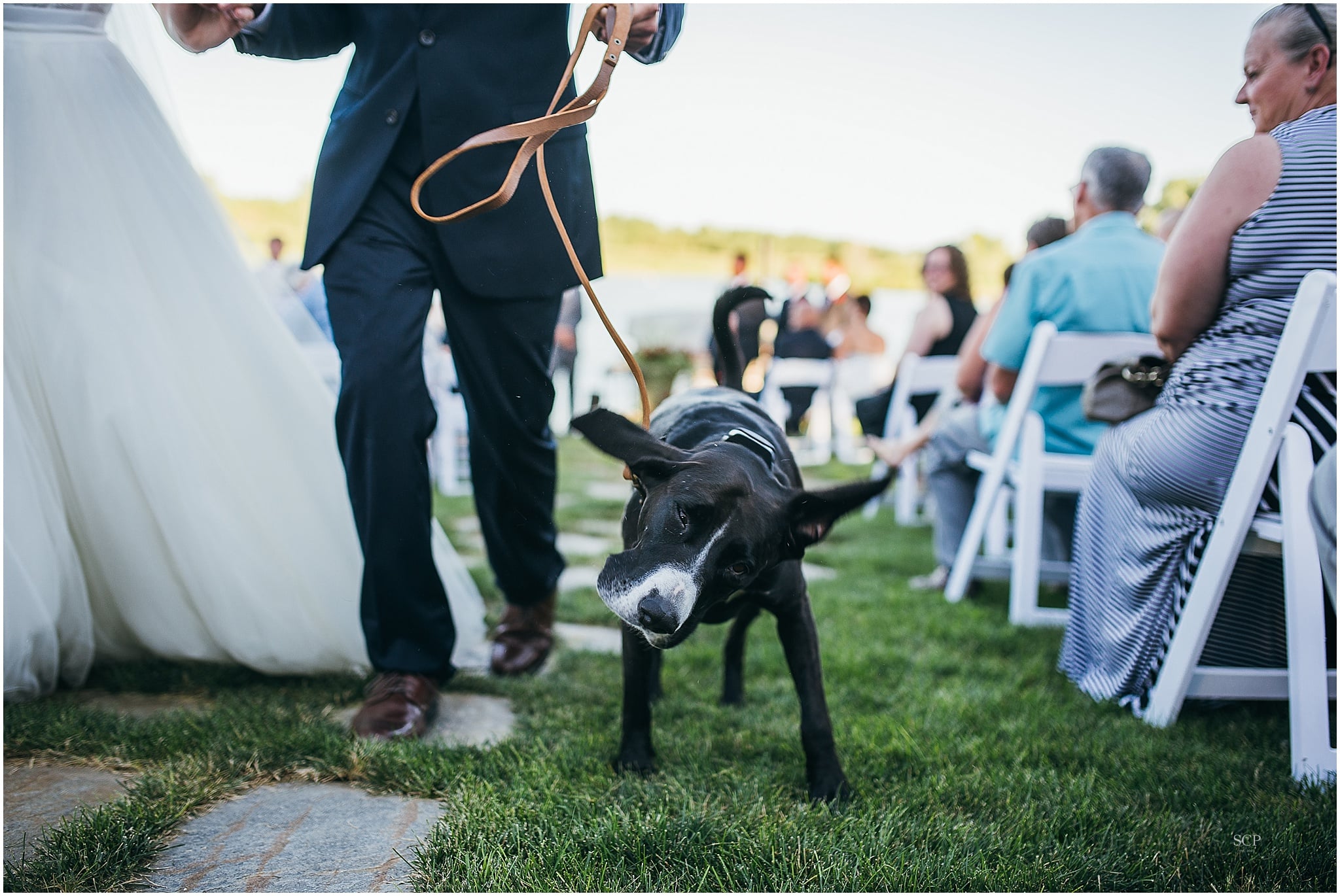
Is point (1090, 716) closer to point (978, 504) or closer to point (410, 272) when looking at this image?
point (978, 504)

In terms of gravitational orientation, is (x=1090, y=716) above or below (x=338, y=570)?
below

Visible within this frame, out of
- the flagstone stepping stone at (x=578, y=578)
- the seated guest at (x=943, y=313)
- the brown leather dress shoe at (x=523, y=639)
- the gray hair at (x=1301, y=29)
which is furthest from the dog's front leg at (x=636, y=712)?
the seated guest at (x=943, y=313)

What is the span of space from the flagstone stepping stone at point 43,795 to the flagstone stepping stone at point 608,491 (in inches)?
171

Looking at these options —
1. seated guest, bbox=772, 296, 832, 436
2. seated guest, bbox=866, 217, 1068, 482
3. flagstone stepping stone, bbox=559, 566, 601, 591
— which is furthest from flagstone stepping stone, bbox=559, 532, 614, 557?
seated guest, bbox=772, 296, 832, 436

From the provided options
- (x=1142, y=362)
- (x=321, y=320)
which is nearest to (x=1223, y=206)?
(x=1142, y=362)

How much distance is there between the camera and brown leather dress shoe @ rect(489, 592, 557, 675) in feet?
8.67

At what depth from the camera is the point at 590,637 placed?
313 centimetres

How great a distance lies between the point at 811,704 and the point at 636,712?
0.37 metres

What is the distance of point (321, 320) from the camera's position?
14.3ft

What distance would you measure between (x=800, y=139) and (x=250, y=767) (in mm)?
2039

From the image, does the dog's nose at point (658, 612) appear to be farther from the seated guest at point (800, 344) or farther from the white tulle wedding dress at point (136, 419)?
the seated guest at point (800, 344)

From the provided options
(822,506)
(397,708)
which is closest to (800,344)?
(397,708)

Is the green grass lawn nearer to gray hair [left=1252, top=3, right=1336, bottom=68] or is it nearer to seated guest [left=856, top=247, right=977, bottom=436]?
gray hair [left=1252, top=3, right=1336, bottom=68]

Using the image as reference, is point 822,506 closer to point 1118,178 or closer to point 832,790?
point 832,790
